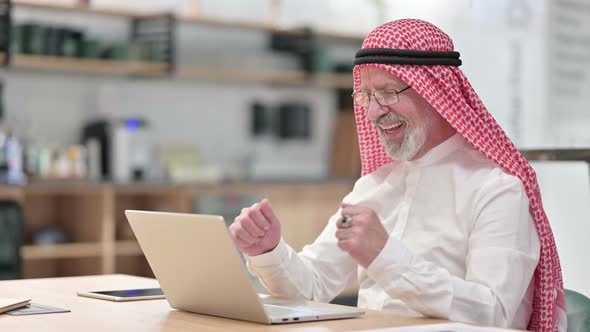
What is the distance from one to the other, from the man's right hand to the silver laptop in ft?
0.61

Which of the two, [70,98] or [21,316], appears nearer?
[21,316]

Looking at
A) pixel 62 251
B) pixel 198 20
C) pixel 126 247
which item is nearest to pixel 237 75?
pixel 198 20

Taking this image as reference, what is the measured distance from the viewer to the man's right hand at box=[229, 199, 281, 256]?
82.5 inches

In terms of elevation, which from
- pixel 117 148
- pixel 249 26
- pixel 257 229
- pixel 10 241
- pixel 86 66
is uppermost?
pixel 249 26

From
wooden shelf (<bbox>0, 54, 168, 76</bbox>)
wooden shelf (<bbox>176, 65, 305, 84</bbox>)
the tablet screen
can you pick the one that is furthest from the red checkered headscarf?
wooden shelf (<bbox>176, 65, 305, 84</bbox>)

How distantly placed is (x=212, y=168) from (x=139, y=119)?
0.60m

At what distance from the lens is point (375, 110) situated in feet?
7.43

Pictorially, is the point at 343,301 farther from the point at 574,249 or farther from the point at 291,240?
the point at 574,249

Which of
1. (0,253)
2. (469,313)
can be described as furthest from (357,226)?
(0,253)

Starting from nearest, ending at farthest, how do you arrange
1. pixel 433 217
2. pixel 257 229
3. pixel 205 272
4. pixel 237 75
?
pixel 205 272 → pixel 257 229 → pixel 433 217 → pixel 237 75

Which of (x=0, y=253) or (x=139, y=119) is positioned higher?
(x=139, y=119)

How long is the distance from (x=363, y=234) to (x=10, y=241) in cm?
415

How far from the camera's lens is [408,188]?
237cm

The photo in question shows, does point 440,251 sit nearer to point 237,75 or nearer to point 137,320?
point 137,320
